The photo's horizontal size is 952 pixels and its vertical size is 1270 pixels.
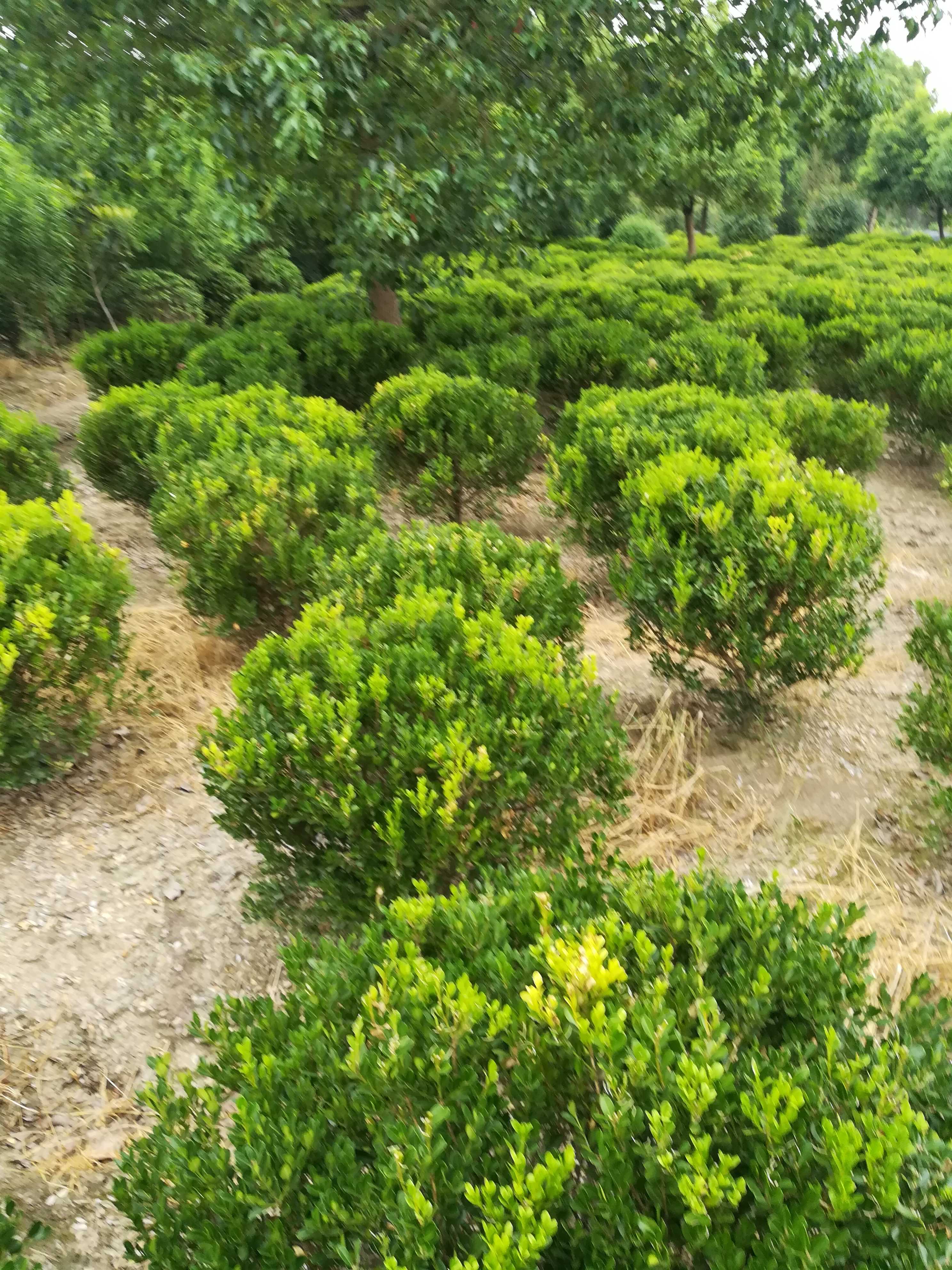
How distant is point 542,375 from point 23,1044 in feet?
21.2

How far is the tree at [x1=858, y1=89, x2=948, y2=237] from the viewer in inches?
1281

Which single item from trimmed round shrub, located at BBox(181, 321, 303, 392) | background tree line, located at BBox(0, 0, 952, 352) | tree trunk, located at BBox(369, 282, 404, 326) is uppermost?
background tree line, located at BBox(0, 0, 952, 352)

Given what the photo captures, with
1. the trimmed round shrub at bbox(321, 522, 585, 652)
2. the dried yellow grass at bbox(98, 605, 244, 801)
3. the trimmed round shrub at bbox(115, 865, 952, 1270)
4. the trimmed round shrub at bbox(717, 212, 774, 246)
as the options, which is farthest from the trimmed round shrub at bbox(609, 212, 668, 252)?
the trimmed round shrub at bbox(115, 865, 952, 1270)

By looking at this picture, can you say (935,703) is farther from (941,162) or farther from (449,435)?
(941,162)

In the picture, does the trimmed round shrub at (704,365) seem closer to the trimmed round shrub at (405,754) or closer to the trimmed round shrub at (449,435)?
the trimmed round shrub at (449,435)

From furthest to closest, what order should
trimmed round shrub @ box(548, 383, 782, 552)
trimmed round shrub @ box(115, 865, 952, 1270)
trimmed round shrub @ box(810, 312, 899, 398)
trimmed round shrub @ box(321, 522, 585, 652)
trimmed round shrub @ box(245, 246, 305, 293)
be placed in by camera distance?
trimmed round shrub @ box(245, 246, 305, 293) < trimmed round shrub @ box(810, 312, 899, 398) < trimmed round shrub @ box(548, 383, 782, 552) < trimmed round shrub @ box(321, 522, 585, 652) < trimmed round shrub @ box(115, 865, 952, 1270)

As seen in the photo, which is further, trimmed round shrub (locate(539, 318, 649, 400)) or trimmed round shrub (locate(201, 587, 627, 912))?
trimmed round shrub (locate(539, 318, 649, 400))

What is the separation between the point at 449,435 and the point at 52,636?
2774mm

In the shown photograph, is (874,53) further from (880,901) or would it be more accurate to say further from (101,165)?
(101,165)

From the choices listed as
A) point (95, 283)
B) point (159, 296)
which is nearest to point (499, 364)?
point (95, 283)

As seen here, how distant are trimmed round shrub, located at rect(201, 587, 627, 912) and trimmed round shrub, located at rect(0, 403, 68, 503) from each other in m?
3.40

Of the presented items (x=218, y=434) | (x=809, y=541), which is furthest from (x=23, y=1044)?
(x=809, y=541)

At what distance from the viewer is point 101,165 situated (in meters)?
8.23

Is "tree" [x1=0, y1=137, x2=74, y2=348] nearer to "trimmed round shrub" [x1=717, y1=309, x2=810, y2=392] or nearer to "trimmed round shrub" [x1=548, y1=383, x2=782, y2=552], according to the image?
"trimmed round shrub" [x1=717, y1=309, x2=810, y2=392]
